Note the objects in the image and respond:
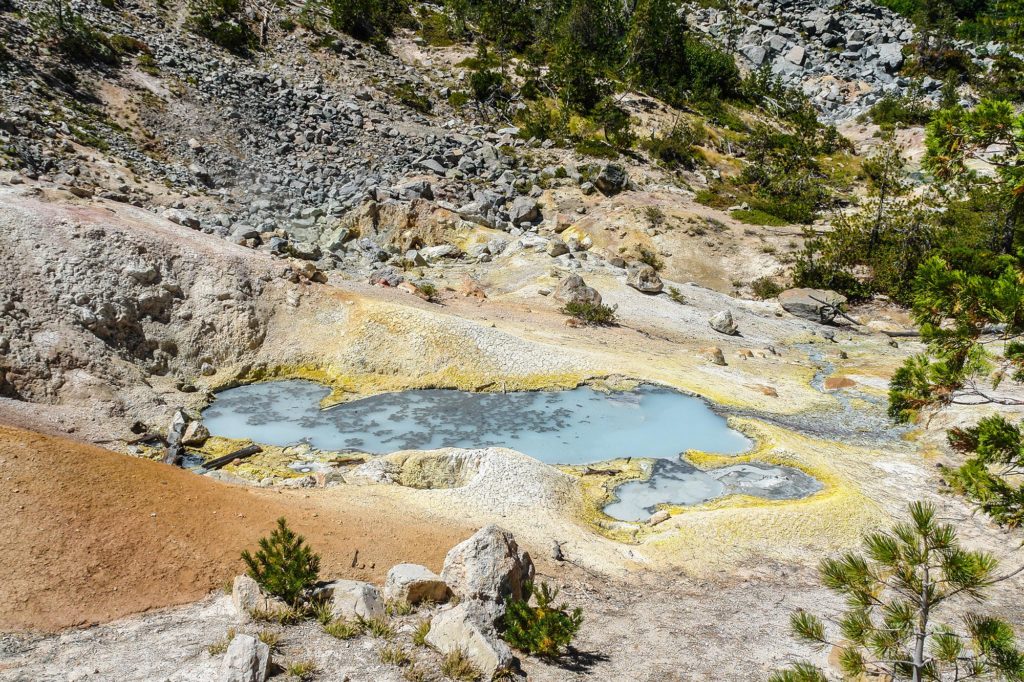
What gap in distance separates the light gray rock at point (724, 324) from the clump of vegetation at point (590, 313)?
4.12 metres

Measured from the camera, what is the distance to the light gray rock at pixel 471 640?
718 cm

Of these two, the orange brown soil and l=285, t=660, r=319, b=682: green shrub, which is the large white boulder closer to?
the orange brown soil

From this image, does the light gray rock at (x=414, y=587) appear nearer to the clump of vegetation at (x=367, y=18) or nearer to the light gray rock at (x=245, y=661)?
the light gray rock at (x=245, y=661)

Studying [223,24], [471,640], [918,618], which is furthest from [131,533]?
[223,24]

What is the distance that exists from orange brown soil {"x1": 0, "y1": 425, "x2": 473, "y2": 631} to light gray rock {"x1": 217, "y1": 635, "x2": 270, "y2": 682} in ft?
7.57

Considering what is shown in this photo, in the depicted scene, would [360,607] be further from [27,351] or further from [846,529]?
[27,351]

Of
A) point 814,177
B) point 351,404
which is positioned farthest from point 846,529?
point 814,177

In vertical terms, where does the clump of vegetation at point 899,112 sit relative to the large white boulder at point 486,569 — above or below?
above

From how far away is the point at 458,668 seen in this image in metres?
7.06

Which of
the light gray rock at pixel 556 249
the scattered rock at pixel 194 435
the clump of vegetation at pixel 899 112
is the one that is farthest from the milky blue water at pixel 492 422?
the clump of vegetation at pixel 899 112

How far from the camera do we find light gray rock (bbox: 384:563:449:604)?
8.45m

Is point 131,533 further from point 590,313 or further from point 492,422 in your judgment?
point 590,313

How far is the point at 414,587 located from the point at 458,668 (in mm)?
1589

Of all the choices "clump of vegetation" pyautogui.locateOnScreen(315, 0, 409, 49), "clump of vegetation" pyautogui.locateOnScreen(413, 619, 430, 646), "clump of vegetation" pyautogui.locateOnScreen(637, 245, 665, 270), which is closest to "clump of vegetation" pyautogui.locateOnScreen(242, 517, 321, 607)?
"clump of vegetation" pyautogui.locateOnScreen(413, 619, 430, 646)
